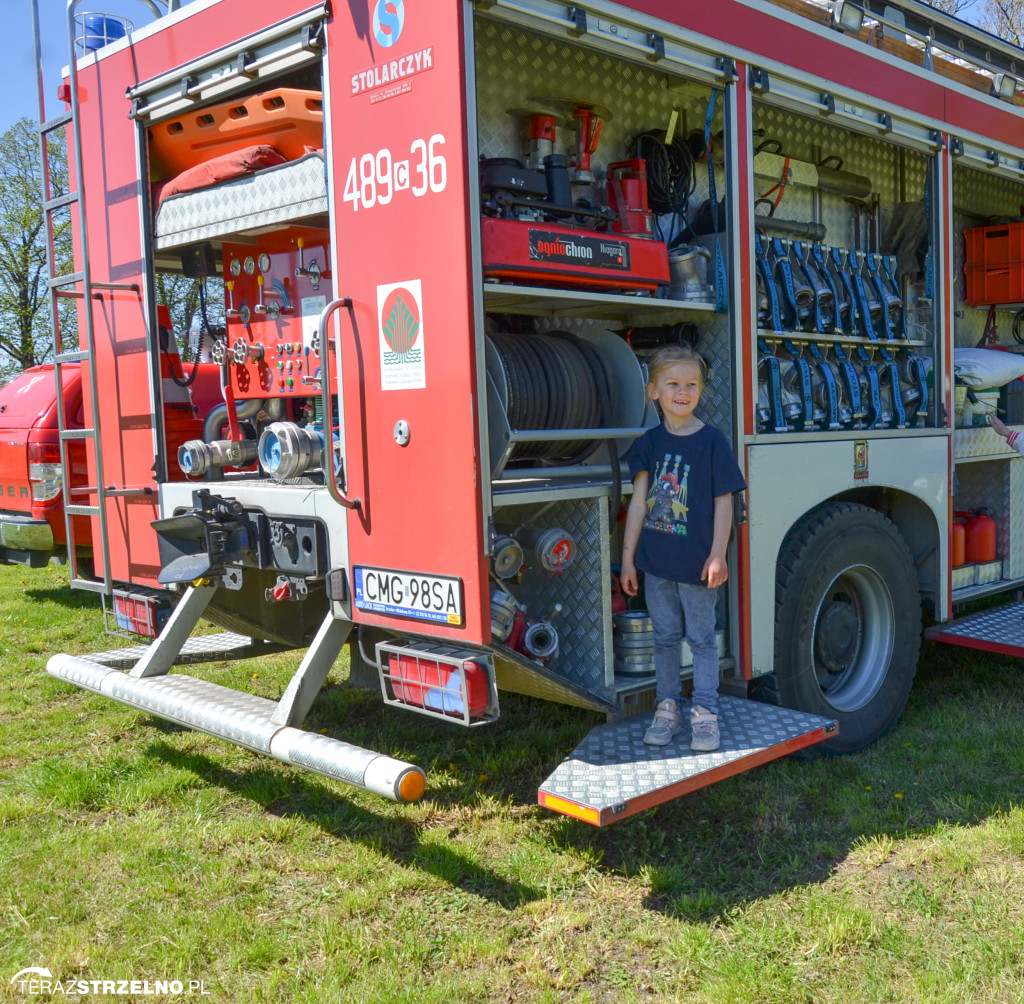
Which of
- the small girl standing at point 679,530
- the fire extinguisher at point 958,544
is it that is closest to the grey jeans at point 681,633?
the small girl standing at point 679,530

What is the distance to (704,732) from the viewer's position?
3.54 m

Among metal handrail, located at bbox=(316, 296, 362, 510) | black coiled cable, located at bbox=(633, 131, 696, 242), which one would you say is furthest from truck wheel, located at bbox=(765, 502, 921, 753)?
metal handrail, located at bbox=(316, 296, 362, 510)

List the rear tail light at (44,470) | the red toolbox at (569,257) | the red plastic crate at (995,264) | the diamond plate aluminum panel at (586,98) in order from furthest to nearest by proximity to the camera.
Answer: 1. the rear tail light at (44,470)
2. the red plastic crate at (995,264)
3. the diamond plate aluminum panel at (586,98)
4. the red toolbox at (569,257)

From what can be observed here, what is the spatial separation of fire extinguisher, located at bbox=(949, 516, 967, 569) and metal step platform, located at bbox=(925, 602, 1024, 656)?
292 mm

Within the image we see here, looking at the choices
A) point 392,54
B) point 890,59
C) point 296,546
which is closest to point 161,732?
point 296,546

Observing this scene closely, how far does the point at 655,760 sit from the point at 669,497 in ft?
2.96

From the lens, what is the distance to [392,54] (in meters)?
3.26

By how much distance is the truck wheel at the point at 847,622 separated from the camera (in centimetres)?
426

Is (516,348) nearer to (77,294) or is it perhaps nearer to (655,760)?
(655,760)

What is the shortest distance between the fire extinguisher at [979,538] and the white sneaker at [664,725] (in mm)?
2749

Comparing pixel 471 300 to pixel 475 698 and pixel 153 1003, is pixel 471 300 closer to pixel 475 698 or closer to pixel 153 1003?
pixel 475 698

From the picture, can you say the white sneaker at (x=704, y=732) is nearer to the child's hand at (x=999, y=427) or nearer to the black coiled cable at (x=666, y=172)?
the black coiled cable at (x=666, y=172)

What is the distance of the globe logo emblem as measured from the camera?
127 inches

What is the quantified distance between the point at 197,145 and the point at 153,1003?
3256 millimetres
